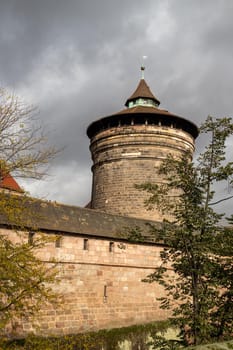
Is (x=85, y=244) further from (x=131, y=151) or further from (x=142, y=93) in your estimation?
(x=142, y=93)

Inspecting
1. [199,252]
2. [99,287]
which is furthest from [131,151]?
[199,252]

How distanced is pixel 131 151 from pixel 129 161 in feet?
1.85

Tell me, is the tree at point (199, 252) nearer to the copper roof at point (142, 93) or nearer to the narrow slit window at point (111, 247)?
the narrow slit window at point (111, 247)

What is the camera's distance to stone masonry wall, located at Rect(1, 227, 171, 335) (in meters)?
12.2

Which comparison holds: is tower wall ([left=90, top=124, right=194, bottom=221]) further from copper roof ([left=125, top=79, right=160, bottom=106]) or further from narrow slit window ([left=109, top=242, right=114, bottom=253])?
narrow slit window ([left=109, top=242, right=114, bottom=253])

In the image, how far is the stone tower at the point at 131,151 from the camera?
71.3 ft

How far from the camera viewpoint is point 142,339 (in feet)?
42.9

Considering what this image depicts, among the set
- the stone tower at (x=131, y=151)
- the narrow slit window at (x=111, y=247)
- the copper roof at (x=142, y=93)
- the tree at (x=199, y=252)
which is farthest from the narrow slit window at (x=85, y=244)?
the copper roof at (x=142, y=93)

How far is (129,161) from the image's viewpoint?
72.9 ft

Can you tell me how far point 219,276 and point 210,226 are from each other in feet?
3.26

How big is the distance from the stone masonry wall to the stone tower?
Answer: 21.4ft

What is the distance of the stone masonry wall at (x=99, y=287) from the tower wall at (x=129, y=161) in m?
6.28

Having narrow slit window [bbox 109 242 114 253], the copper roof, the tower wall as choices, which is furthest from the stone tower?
narrow slit window [bbox 109 242 114 253]

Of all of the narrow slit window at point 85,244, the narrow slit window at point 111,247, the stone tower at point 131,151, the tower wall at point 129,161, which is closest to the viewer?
the narrow slit window at point 85,244
